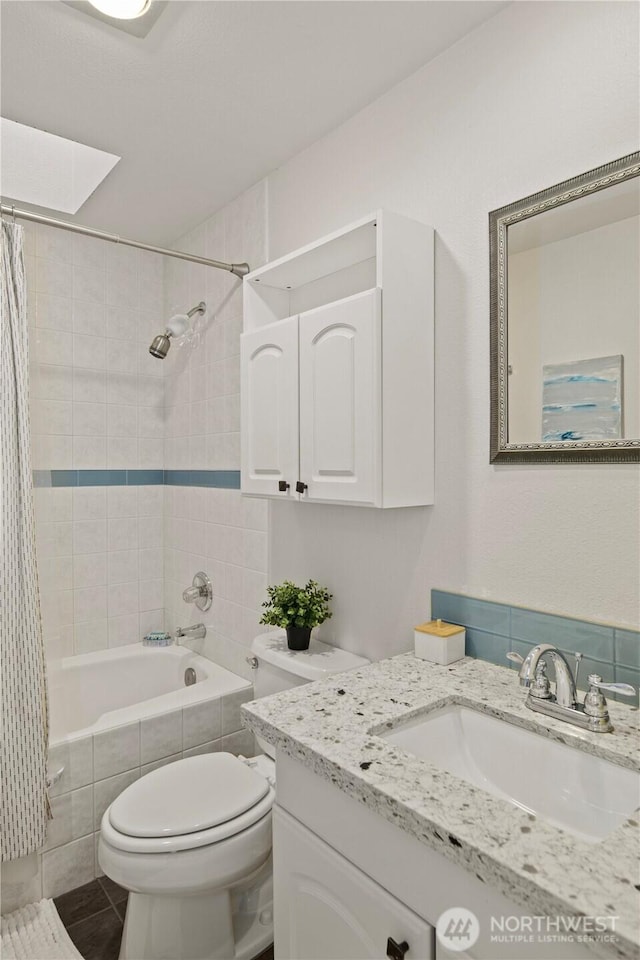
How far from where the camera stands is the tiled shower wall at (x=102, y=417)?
2701 millimetres

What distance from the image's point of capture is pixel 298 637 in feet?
5.93

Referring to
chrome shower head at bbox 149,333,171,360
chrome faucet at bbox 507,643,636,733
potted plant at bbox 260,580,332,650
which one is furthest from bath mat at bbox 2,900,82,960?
chrome shower head at bbox 149,333,171,360

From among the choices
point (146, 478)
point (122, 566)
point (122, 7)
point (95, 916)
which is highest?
point (122, 7)

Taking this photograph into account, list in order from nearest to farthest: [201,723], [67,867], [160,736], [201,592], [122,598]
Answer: [67,867] → [160,736] → [201,723] → [201,592] → [122,598]

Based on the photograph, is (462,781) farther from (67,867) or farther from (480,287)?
(67,867)

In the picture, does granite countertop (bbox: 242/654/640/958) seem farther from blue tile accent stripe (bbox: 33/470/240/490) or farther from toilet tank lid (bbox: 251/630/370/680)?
blue tile accent stripe (bbox: 33/470/240/490)

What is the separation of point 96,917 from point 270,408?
1681 mm

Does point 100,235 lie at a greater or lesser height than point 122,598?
greater

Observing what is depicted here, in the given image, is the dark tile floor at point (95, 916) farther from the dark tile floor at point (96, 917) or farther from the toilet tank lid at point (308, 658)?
the toilet tank lid at point (308, 658)

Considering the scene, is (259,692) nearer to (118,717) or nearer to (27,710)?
(118,717)

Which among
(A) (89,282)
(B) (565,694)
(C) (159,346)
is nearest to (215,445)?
(C) (159,346)

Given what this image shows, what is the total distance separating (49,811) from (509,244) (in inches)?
84.6

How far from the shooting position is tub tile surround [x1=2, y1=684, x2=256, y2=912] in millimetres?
1882

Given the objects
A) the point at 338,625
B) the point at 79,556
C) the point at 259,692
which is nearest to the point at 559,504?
the point at 338,625
